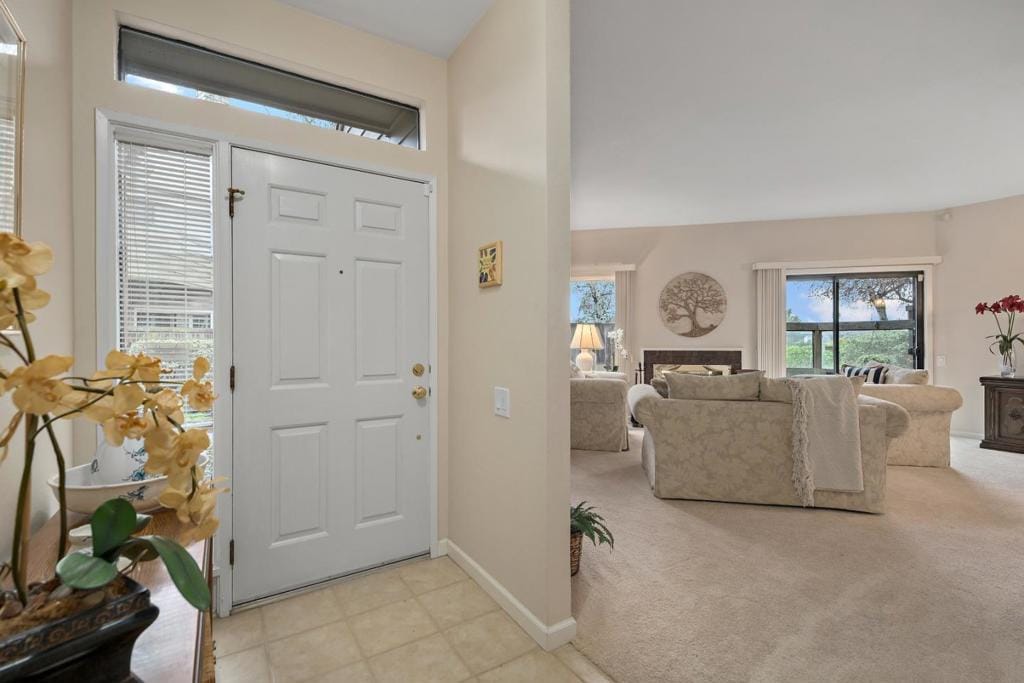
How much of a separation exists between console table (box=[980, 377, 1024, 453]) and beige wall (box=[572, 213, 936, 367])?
1.88m

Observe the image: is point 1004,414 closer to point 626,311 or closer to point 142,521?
point 626,311

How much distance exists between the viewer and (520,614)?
Answer: 1887 mm

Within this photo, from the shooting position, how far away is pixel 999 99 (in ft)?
9.98

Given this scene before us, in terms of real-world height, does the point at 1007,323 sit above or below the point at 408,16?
below

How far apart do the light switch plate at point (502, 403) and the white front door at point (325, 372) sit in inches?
21.8

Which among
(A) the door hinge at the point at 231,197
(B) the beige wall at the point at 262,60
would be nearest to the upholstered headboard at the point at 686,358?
(B) the beige wall at the point at 262,60

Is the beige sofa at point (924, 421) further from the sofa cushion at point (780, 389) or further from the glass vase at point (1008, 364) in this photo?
the glass vase at point (1008, 364)

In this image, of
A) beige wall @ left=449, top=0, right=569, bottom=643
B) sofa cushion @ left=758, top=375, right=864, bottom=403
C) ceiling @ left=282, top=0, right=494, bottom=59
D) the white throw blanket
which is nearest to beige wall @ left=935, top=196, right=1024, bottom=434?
sofa cushion @ left=758, top=375, right=864, bottom=403

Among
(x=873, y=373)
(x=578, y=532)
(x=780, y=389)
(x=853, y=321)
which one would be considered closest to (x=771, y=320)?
(x=853, y=321)

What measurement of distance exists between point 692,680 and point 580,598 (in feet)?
1.89

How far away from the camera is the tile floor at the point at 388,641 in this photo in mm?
1618

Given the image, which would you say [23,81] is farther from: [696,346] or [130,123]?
[696,346]

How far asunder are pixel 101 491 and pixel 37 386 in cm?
87

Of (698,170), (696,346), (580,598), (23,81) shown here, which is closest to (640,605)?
(580,598)
